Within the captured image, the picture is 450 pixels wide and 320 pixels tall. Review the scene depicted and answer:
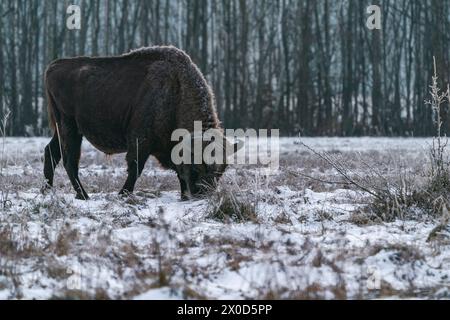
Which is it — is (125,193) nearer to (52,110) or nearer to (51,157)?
(51,157)

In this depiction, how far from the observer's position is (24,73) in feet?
111

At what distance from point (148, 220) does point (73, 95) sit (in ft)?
11.6

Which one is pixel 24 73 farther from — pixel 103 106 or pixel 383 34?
pixel 103 106

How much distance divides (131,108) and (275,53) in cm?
2843

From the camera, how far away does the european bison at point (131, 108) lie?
8.50 metres

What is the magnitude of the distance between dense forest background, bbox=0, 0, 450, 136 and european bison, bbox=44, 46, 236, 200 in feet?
73.9

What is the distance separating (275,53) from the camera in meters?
36.4

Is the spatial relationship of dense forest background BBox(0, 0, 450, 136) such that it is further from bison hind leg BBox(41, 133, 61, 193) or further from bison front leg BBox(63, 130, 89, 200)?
bison front leg BBox(63, 130, 89, 200)

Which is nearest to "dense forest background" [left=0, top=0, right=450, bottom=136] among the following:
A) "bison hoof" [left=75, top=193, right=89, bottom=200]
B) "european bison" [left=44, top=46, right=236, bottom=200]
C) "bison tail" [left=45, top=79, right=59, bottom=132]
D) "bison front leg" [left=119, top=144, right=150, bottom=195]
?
"bison tail" [left=45, top=79, right=59, bottom=132]

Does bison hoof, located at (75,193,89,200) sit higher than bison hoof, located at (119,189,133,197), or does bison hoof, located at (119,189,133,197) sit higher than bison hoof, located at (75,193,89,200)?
bison hoof, located at (119,189,133,197)

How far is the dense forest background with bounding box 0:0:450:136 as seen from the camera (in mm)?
32562

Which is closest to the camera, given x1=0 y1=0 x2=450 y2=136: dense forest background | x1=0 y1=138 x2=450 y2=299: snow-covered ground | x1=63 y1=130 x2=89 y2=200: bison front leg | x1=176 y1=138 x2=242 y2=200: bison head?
x1=0 y1=138 x2=450 y2=299: snow-covered ground

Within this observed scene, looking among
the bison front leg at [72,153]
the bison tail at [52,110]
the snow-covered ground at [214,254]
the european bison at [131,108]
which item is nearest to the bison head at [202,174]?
the european bison at [131,108]
